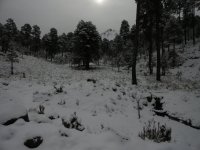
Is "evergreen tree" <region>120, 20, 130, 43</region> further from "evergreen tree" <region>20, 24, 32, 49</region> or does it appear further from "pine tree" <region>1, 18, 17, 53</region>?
"evergreen tree" <region>20, 24, 32, 49</region>

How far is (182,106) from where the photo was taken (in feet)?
33.0

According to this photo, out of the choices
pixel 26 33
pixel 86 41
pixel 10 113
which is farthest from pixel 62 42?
pixel 10 113

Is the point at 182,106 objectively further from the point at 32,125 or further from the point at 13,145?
the point at 13,145

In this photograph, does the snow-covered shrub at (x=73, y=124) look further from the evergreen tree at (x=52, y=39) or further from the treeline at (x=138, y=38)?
the evergreen tree at (x=52, y=39)

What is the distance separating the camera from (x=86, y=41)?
1390 inches

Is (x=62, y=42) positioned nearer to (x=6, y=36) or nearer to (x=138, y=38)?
(x=6, y=36)

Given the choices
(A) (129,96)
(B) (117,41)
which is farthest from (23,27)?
(A) (129,96)

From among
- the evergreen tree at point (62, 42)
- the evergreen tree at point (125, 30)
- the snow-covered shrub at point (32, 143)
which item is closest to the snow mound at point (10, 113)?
the snow-covered shrub at point (32, 143)

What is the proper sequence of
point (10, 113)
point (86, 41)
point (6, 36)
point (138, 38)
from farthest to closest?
point (6, 36) < point (86, 41) < point (138, 38) < point (10, 113)

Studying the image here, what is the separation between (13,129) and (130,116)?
→ 5.99m

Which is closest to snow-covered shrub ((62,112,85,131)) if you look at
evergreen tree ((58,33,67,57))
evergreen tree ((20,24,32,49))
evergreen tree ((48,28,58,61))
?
evergreen tree ((48,28,58,61))

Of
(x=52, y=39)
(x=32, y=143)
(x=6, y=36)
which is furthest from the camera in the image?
(x=52, y=39)

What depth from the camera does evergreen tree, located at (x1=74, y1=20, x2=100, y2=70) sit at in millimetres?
34938

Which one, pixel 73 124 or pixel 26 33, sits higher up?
pixel 26 33
